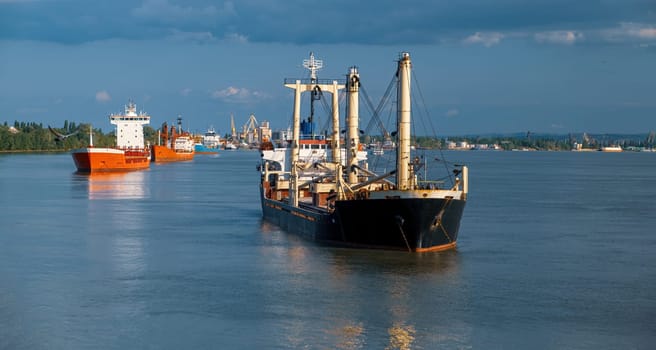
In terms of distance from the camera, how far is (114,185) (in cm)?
→ 9125

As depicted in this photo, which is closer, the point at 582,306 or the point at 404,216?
→ the point at 582,306

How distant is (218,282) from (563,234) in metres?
22.9

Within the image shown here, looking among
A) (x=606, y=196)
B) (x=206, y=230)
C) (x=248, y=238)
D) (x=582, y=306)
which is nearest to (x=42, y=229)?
(x=206, y=230)

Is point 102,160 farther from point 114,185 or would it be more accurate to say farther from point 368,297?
point 368,297

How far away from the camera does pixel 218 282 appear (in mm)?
32281

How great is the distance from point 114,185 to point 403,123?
58.5m

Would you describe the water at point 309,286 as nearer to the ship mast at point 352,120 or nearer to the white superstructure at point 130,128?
the ship mast at point 352,120

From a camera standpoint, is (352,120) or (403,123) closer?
(403,123)

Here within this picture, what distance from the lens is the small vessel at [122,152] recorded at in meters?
118

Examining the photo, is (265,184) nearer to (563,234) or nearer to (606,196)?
(563,234)

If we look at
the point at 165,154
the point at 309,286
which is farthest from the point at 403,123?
the point at 165,154

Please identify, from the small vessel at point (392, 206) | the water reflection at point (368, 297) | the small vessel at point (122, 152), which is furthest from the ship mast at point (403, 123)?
the small vessel at point (122, 152)

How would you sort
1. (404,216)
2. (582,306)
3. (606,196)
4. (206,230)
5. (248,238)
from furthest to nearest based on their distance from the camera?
(606,196) < (206,230) < (248,238) < (404,216) < (582,306)

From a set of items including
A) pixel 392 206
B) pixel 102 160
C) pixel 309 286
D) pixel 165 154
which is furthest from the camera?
pixel 165 154
